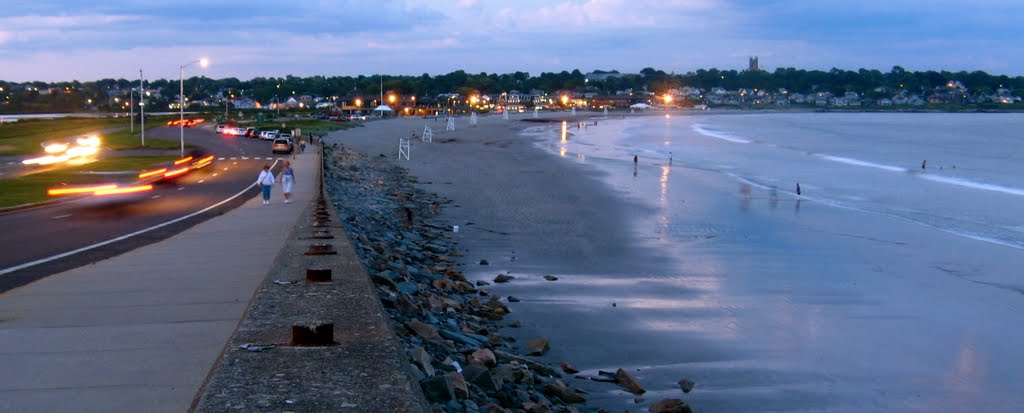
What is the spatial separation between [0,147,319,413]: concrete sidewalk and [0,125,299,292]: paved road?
0.84 m

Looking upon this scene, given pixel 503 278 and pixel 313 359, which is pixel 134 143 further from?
pixel 313 359

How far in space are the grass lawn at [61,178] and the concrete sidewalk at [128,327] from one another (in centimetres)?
1440

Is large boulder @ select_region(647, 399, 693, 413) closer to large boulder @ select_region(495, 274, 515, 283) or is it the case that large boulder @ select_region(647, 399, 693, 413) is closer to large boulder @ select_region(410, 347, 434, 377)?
large boulder @ select_region(410, 347, 434, 377)

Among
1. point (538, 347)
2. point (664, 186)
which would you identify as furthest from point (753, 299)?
point (664, 186)

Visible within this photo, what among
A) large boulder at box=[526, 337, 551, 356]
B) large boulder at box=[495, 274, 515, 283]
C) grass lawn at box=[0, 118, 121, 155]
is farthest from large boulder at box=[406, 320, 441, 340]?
grass lawn at box=[0, 118, 121, 155]

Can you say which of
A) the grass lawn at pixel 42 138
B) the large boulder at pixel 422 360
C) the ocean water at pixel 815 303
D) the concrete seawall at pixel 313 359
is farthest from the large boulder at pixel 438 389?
the grass lawn at pixel 42 138

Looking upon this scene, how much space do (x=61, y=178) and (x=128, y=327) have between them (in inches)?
1241

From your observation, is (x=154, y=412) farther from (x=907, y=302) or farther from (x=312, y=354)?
(x=907, y=302)

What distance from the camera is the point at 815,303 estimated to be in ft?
54.6

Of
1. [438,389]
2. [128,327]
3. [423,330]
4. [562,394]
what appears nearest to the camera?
[438,389]

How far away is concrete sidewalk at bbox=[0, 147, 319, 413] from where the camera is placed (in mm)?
7121

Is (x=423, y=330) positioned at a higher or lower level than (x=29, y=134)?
lower

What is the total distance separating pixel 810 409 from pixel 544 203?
73.4ft

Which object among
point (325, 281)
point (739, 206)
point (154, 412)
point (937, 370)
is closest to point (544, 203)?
point (739, 206)
